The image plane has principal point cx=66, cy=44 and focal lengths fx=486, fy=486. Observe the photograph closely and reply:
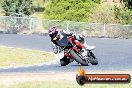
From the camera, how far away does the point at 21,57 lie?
24906 mm

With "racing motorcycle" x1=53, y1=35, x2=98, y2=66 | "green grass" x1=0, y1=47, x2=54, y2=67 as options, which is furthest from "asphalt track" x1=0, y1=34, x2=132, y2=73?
"racing motorcycle" x1=53, y1=35, x2=98, y2=66

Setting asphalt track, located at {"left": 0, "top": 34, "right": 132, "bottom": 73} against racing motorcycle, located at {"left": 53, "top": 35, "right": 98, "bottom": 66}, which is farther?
asphalt track, located at {"left": 0, "top": 34, "right": 132, "bottom": 73}

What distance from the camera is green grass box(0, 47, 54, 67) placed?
22.9 metres

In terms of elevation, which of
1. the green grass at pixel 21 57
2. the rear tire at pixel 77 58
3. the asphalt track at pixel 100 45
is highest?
the rear tire at pixel 77 58

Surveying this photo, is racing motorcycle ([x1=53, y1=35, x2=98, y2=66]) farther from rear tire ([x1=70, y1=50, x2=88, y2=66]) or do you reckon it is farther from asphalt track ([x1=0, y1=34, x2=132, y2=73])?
asphalt track ([x1=0, y1=34, x2=132, y2=73])

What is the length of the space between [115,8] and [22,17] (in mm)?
8406

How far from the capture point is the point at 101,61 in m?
23.5

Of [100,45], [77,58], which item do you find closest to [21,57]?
[100,45]

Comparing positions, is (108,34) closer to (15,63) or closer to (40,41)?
(40,41)

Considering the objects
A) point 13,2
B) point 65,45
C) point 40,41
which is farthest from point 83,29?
point 65,45

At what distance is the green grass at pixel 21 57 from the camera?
902 inches

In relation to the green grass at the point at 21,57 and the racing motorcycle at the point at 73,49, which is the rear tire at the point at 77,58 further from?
the green grass at the point at 21,57

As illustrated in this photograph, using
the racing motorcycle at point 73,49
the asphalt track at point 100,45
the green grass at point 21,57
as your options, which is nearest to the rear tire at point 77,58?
the racing motorcycle at point 73,49

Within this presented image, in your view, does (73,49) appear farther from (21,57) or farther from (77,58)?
(21,57)
